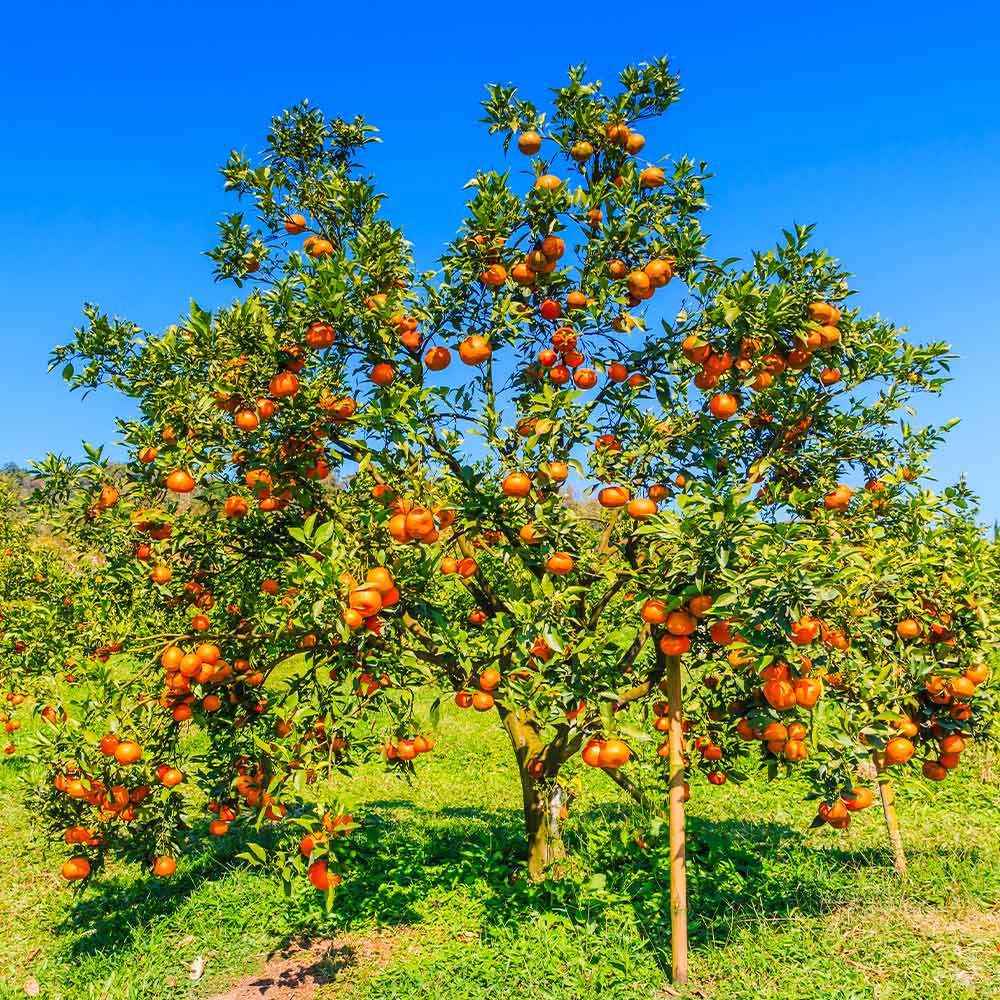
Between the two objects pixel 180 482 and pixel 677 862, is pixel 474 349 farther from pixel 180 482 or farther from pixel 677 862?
pixel 677 862

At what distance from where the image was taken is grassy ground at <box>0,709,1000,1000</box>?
162 inches

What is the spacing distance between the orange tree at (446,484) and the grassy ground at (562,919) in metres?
0.74

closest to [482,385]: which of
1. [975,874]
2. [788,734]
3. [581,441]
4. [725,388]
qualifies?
[581,441]

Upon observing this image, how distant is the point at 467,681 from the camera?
451 cm

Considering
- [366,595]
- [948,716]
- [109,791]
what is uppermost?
[366,595]

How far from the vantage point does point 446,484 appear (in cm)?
441

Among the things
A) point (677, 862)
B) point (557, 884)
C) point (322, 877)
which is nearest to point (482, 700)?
point (322, 877)

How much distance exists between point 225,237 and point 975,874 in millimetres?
6962

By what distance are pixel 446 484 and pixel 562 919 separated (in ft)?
10.0

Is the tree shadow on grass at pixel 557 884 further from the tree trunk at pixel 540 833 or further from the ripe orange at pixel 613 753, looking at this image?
the ripe orange at pixel 613 753

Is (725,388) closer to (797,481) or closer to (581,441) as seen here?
(581,441)

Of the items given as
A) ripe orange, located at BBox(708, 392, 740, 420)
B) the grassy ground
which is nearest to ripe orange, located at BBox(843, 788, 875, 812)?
the grassy ground

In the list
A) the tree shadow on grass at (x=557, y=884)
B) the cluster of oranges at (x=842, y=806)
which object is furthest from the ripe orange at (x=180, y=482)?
the cluster of oranges at (x=842, y=806)

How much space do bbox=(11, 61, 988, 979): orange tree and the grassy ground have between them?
0.74 metres
